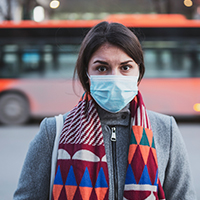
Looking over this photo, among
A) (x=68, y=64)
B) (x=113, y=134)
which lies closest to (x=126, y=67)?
(x=113, y=134)

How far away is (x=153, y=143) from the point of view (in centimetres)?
155

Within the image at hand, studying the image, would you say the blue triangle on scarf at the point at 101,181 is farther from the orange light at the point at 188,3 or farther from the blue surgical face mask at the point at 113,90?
the orange light at the point at 188,3

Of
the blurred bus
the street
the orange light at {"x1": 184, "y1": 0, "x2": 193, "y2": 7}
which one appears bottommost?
the street

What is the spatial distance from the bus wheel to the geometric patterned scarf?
758cm

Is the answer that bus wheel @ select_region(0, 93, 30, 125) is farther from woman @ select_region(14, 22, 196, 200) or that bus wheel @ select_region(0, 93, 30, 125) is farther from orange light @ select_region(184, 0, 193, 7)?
woman @ select_region(14, 22, 196, 200)

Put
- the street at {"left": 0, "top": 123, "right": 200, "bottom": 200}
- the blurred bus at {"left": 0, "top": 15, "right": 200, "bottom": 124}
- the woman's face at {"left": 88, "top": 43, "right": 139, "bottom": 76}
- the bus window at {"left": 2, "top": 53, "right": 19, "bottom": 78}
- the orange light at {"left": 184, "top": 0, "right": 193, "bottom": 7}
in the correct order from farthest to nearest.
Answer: the orange light at {"left": 184, "top": 0, "right": 193, "bottom": 7}
the bus window at {"left": 2, "top": 53, "right": 19, "bottom": 78}
the blurred bus at {"left": 0, "top": 15, "right": 200, "bottom": 124}
the street at {"left": 0, "top": 123, "right": 200, "bottom": 200}
the woman's face at {"left": 88, "top": 43, "right": 139, "bottom": 76}

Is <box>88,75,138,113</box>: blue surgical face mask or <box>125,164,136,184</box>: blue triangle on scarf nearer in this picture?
<box>125,164,136,184</box>: blue triangle on scarf

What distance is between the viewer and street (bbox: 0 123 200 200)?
4457mm

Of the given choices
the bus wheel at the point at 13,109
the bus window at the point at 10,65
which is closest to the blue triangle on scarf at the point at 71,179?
the bus wheel at the point at 13,109

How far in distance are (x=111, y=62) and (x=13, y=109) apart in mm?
7931

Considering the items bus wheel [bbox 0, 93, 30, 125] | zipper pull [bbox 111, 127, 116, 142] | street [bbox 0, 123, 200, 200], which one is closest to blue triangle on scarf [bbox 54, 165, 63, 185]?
zipper pull [bbox 111, 127, 116, 142]

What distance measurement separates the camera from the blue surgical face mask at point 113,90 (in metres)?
1.65

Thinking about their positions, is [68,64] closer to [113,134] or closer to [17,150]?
[17,150]

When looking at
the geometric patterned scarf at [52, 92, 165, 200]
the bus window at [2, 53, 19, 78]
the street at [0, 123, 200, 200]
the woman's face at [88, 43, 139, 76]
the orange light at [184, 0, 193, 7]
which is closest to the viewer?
the geometric patterned scarf at [52, 92, 165, 200]
